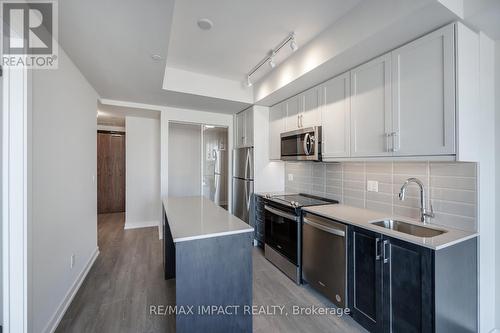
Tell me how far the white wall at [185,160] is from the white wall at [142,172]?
420mm

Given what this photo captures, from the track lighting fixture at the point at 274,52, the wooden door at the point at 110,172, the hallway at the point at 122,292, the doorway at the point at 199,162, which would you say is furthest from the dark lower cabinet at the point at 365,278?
the wooden door at the point at 110,172

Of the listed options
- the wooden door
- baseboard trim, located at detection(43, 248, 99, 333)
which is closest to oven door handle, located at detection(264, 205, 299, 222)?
baseboard trim, located at detection(43, 248, 99, 333)

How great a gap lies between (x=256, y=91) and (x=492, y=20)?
257cm

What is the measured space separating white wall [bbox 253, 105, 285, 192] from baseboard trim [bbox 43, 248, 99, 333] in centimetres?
253

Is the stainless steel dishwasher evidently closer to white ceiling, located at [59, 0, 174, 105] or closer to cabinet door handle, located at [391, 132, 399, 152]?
cabinet door handle, located at [391, 132, 399, 152]

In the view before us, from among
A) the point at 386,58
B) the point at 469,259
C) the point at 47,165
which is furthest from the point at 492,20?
the point at 47,165

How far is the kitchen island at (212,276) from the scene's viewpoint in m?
1.41

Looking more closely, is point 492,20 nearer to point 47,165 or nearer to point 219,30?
point 219,30

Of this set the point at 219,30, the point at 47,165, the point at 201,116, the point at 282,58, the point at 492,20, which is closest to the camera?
the point at 492,20

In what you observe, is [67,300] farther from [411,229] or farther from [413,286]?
[411,229]

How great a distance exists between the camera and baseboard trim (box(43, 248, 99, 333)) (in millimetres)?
1752

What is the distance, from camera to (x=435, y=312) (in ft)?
4.43

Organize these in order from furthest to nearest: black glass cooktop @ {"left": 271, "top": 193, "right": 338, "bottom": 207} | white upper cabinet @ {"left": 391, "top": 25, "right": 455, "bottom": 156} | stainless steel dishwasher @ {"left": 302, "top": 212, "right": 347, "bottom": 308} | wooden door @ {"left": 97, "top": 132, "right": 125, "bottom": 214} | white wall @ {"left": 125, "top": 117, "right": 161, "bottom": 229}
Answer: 1. wooden door @ {"left": 97, "top": 132, "right": 125, "bottom": 214}
2. white wall @ {"left": 125, "top": 117, "right": 161, "bottom": 229}
3. black glass cooktop @ {"left": 271, "top": 193, "right": 338, "bottom": 207}
4. stainless steel dishwasher @ {"left": 302, "top": 212, "right": 347, "bottom": 308}
5. white upper cabinet @ {"left": 391, "top": 25, "right": 455, "bottom": 156}

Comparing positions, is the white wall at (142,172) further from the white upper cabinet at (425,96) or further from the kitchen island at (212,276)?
the white upper cabinet at (425,96)
